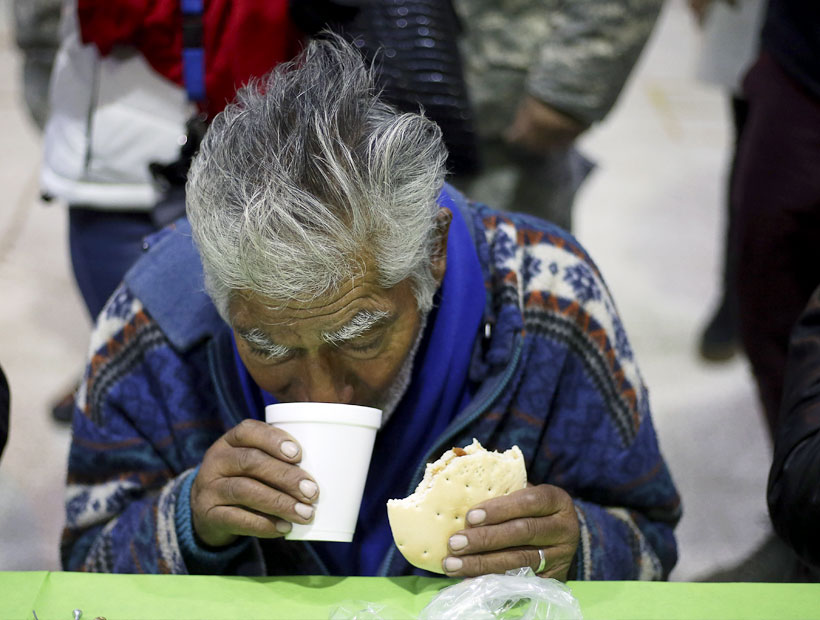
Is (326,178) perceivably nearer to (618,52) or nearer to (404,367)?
(404,367)

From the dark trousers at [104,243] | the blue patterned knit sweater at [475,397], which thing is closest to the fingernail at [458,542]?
the blue patterned knit sweater at [475,397]

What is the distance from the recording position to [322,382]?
1310 mm

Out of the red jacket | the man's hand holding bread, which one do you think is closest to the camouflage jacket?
the red jacket

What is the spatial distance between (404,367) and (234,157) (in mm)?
419

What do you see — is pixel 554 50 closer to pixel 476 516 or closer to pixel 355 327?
pixel 355 327

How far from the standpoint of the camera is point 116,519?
4.96 feet

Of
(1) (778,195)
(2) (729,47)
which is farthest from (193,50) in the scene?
(2) (729,47)

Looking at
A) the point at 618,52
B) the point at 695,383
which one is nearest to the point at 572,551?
the point at 618,52

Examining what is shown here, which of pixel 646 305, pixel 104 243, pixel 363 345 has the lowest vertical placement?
pixel 646 305

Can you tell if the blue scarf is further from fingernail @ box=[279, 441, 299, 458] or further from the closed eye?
fingernail @ box=[279, 441, 299, 458]

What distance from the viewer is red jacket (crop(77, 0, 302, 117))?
1936 millimetres

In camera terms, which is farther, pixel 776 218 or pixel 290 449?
pixel 776 218

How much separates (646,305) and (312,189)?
297 cm

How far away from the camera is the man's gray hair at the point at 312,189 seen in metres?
1.21
